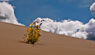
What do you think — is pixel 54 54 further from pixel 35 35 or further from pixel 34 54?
pixel 35 35

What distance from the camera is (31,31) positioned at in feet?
33.5

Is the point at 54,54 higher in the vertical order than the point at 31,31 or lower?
lower

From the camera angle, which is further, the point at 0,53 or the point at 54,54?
the point at 54,54

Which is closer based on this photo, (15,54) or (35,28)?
(15,54)

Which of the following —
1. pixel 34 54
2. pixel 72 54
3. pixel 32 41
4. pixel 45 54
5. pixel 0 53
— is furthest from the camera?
pixel 32 41

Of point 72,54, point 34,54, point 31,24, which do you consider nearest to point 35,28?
point 31,24

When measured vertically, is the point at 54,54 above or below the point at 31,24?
below

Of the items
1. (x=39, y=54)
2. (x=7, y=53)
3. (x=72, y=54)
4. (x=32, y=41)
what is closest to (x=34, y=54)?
(x=39, y=54)

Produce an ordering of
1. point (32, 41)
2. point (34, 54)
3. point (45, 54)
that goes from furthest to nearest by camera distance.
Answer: point (32, 41) → point (45, 54) → point (34, 54)

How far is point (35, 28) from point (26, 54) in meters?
4.40

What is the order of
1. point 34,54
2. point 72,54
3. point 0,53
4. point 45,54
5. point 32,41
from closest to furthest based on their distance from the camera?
point 0,53
point 34,54
point 45,54
point 72,54
point 32,41

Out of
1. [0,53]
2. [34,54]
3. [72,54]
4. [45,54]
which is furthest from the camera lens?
[72,54]

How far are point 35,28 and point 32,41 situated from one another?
2.65ft

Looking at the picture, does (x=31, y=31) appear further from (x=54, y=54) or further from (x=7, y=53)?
(x=7, y=53)
